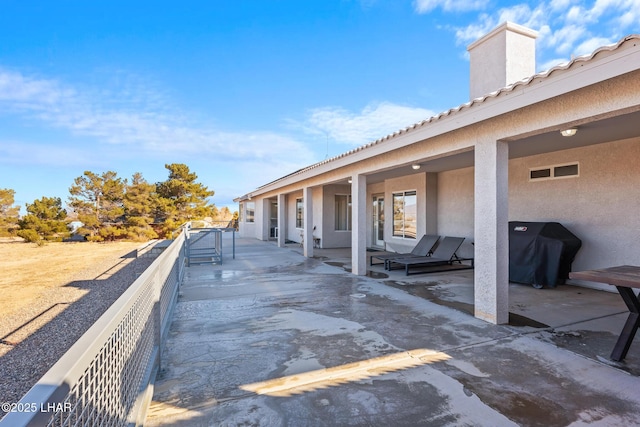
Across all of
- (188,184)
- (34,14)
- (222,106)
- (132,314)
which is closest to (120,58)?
(34,14)

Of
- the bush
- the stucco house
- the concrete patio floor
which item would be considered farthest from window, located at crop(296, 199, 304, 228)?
the bush

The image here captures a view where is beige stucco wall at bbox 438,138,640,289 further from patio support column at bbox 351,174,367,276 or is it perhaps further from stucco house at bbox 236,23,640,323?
patio support column at bbox 351,174,367,276

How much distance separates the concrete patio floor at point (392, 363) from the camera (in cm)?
259

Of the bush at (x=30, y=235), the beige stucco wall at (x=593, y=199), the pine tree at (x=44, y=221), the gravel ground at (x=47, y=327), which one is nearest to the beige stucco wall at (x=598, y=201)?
the beige stucco wall at (x=593, y=199)

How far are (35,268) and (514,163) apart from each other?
1769 cm

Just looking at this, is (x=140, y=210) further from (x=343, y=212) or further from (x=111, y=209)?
(x=343, y=212)

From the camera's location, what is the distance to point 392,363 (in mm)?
3441

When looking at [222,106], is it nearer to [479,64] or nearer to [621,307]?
[479,64]

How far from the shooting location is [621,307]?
17.7ft

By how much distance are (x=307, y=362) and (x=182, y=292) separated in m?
4.15

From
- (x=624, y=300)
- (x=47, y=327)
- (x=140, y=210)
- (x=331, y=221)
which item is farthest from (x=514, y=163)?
(x=140, y=210)

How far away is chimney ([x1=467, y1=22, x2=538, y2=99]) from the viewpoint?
27.7ft

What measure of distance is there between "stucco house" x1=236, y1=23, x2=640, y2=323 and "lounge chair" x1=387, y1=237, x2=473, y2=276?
0.72m

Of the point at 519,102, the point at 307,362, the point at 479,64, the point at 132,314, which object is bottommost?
the point at 307,362
